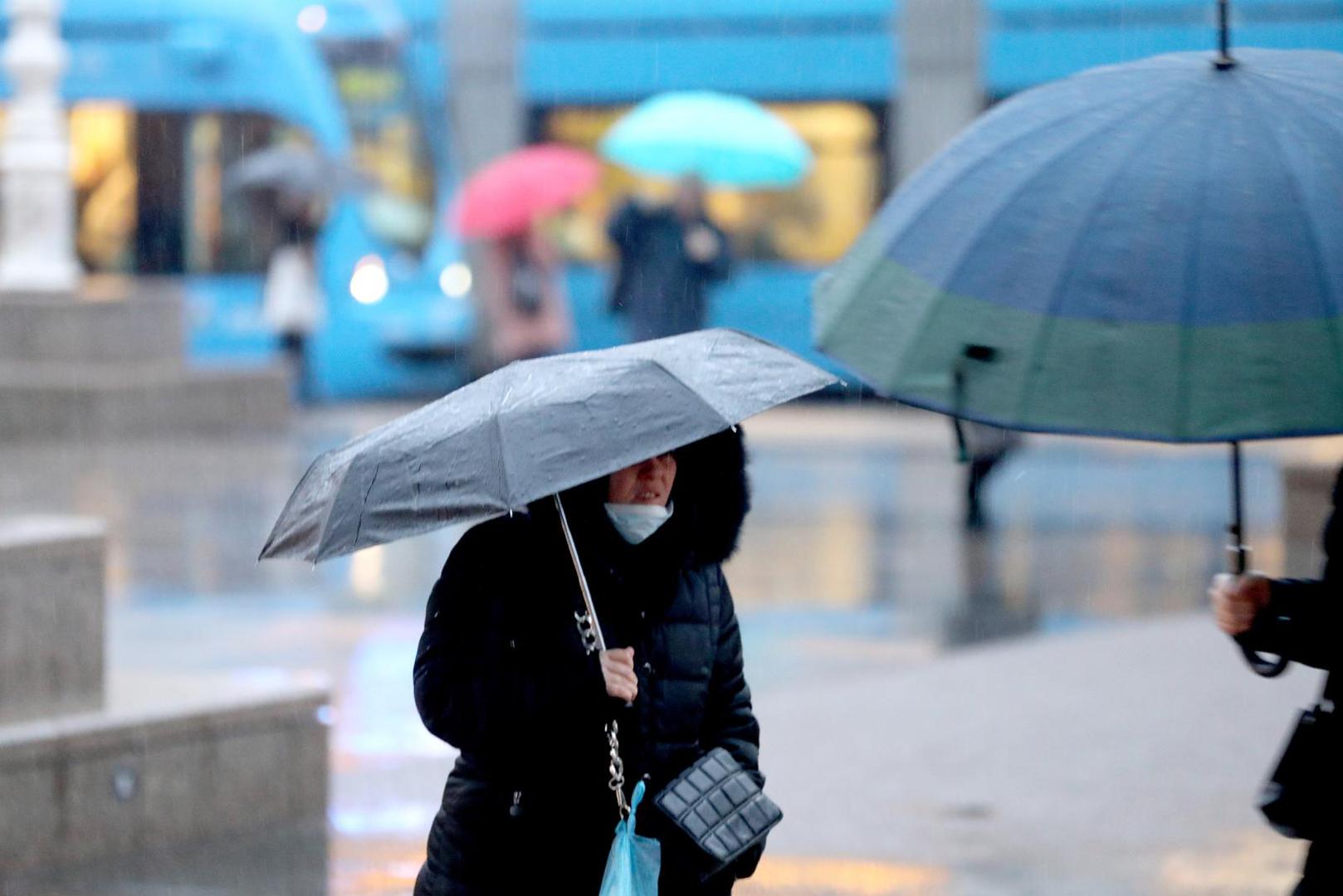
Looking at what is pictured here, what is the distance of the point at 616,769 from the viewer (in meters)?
3.12

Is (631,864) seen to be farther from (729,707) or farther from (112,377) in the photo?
(112,377)

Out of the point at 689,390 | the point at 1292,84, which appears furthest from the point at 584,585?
the point at 1292,84

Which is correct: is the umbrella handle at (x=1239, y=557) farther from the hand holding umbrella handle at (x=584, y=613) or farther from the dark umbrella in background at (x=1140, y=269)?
the hand holding umbrella handle at (x=584, y=613)

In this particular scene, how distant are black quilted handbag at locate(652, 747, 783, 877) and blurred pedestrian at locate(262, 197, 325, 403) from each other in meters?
15.7

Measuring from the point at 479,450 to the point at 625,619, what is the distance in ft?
1.23

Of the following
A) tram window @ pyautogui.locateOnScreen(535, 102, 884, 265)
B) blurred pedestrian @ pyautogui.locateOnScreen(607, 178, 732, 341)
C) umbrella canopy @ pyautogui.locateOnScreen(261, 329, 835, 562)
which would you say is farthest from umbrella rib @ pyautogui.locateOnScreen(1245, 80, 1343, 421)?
tram window @ pyautogui.locateOnScreen(535, 102, 884, 265)

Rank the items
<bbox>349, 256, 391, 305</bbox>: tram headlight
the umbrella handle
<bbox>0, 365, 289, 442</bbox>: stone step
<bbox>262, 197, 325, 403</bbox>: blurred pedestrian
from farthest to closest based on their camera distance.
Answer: <bbox>349, 256, 391, 305</bbox>: tram headlight < <bbox>262, 197, 325, 403</bbox>: blurred pedestrian < <bbox>0, 365, 289, 442</bbox>: stone step < the umbrella handle

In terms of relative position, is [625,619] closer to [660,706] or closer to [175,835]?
[660,706]

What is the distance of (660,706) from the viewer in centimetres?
320

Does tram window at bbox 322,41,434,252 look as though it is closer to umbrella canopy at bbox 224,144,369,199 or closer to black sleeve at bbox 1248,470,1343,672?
umbrella canopy at bbox 224,144,369,199

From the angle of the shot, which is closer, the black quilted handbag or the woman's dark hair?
the black quilted handbag

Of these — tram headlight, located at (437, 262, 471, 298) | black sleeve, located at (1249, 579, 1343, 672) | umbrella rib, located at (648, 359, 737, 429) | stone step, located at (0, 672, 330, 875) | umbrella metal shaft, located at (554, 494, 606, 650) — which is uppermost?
umbrella rib, located at (648, 359, 737, 429)

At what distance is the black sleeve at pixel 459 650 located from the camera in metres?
3.16

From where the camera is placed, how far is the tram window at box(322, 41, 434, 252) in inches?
803
